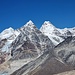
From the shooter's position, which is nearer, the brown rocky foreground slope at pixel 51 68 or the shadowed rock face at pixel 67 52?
the brown rocky foreground slope at pixel 51 68

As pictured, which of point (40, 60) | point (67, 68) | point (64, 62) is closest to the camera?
point (67, 68)

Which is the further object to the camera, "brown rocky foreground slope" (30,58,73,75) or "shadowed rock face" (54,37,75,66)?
"shadowed rock face" (54,37,75,66)

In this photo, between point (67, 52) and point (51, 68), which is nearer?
point (51, 68)

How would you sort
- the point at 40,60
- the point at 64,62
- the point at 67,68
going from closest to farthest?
the point at 67,68, the point at 64,62, the point at 40,60

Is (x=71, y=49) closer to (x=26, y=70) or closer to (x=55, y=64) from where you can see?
(x=55, y=64)

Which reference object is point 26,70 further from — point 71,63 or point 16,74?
point 71,63

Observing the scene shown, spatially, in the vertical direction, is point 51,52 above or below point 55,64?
above

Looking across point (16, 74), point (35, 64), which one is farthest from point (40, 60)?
point (16, 74)

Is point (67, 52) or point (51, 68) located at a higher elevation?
point (67, 52)

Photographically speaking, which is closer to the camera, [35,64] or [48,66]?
[48,66]
